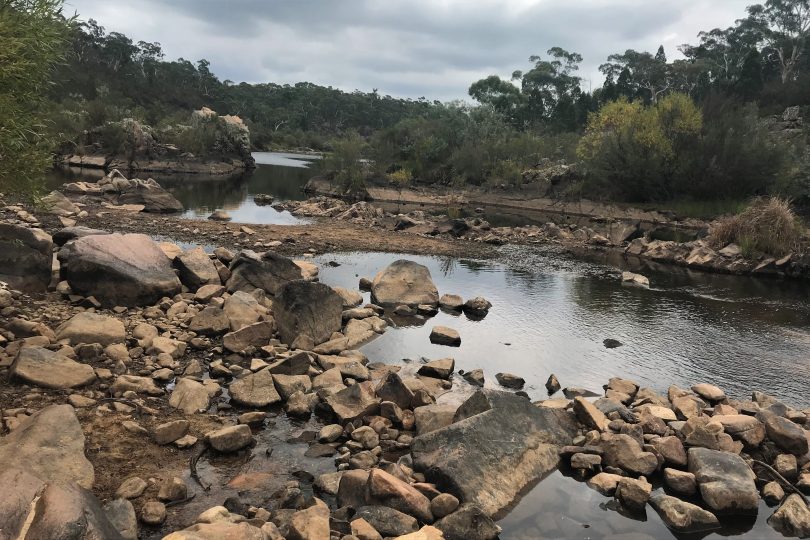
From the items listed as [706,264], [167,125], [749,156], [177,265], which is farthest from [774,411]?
[167,125]

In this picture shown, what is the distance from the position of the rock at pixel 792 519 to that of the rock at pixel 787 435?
133cm

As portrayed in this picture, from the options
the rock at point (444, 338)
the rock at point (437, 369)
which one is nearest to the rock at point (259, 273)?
the rock at point (444, 338)

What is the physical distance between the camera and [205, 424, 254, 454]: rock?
6.44 metres

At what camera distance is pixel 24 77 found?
7.18 metres

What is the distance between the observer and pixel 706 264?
2266 cm

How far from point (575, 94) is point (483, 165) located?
52553mm

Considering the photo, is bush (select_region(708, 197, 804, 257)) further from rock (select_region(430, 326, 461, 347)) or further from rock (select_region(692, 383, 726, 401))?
rock (select_region(430, 326, 461, 347))

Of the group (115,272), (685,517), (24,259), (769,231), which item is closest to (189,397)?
(115,272)

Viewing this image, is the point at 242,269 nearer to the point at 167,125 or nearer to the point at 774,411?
the point at 774,411

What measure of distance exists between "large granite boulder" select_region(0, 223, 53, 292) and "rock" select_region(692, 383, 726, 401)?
37.2 ft

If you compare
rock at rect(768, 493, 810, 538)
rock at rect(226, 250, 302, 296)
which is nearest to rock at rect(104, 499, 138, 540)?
rock at rect(768, 493, 810, 538)

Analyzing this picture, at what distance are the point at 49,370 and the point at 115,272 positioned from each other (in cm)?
371

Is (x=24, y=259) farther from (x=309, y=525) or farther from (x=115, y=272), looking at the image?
(x=309, y=525)

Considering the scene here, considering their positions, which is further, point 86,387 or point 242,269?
point 242,269
